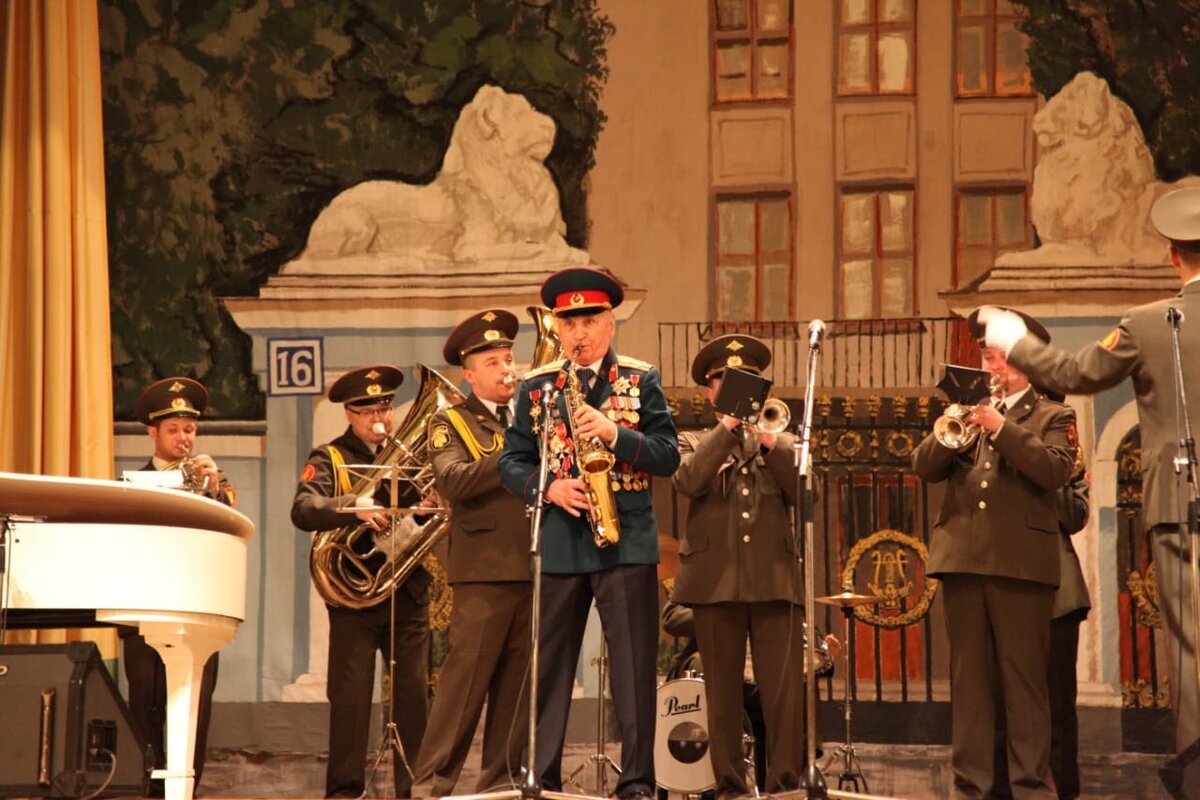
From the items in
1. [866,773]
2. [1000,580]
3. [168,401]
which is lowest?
[866,773]

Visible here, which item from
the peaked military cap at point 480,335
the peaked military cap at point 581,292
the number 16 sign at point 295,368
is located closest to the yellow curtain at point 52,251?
the number 16 sign at point 295,368

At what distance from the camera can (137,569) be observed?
4090mm

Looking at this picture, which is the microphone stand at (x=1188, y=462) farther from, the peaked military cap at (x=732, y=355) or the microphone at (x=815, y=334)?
the peaked military cap at (x=732, y=355)

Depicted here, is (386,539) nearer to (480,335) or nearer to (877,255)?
(480,335)

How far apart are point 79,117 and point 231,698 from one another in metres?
3.10

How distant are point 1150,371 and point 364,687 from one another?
3462mm

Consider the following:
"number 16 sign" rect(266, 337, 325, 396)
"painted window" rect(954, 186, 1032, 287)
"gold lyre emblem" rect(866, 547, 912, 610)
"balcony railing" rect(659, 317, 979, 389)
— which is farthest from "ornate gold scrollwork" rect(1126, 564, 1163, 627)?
"number 16 sign" rect(266, 337, 325, 396)

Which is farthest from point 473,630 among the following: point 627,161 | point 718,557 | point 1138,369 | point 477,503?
point 627,161

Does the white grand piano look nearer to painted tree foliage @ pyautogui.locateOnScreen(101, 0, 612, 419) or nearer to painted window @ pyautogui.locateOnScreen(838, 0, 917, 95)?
painted tree foliage @ pyautogui.locateOnScreen(101, 0, 612, 419)

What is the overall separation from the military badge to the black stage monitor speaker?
59.5 inches

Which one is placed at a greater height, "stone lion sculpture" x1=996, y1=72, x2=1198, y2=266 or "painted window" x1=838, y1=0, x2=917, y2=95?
"painted window" x1=838, y1=0, x2=917, y2=95

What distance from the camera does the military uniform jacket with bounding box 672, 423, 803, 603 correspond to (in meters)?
4.98

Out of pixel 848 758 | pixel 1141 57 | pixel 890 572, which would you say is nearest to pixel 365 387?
pixel 848 758

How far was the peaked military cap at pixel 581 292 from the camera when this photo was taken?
14.8 ft
